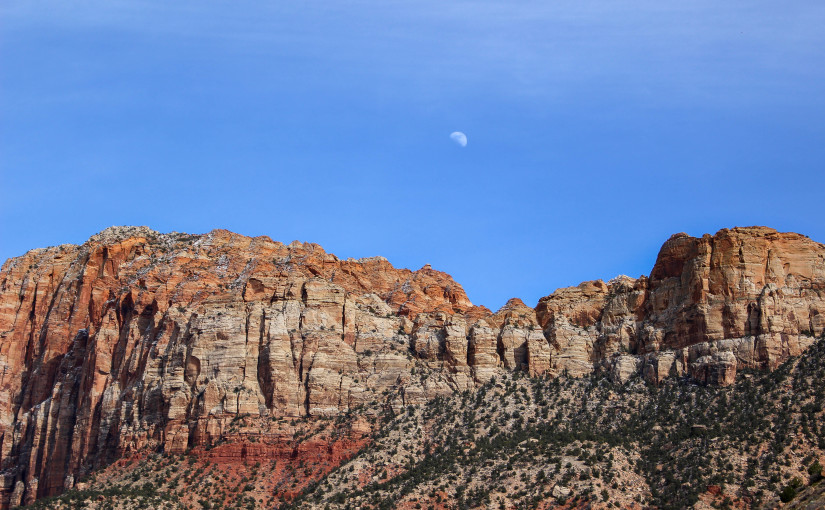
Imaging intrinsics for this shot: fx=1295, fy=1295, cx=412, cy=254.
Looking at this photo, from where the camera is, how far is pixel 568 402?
12181cm

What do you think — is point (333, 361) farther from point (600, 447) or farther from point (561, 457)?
point (600, 447)

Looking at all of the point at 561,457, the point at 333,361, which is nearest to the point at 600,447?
the point at 561,457

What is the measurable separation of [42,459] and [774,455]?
76.4 metres

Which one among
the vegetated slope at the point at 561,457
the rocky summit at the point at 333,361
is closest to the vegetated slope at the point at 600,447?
the vegetated slope at the point at 561,457

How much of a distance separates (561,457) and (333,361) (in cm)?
2755

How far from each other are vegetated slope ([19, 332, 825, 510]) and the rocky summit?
1.13 feet

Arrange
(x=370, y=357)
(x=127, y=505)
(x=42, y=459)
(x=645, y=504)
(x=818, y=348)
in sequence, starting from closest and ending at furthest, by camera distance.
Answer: (x=645, y=504), (x=127, y=505), (x=818, y=348), (x=370, y=357), (x=42, y=459)

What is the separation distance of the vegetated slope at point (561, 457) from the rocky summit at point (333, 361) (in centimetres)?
34

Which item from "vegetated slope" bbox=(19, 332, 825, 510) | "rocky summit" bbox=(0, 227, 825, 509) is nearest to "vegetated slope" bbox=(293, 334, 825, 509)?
"vegetated slope" bbox=(19, 332, 825, 510)

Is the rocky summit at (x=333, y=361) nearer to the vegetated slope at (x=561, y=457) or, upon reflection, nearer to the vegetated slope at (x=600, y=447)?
the vegetated slope at (x=561, y=457)

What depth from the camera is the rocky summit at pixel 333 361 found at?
11606 centimetres

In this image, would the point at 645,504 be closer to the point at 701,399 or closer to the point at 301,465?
the point at 701,399

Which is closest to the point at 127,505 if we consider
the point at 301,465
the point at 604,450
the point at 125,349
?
the point at 301,465

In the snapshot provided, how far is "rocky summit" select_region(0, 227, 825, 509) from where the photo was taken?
11606 cm
